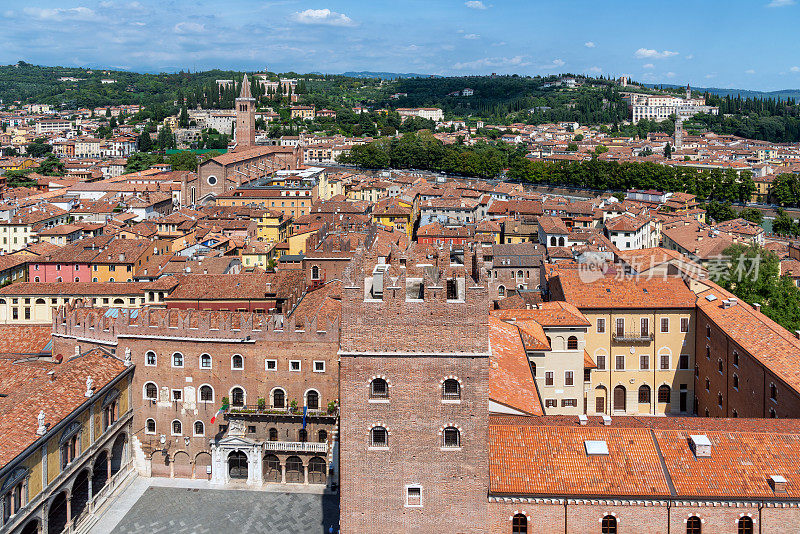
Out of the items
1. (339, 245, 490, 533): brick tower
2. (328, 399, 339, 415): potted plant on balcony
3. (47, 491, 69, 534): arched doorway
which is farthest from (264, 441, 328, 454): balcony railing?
(339, 245, 490, 533): brick tower

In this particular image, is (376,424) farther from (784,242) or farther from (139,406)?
(784,242)

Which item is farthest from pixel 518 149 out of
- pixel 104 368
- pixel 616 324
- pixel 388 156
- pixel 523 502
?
pixel 523 502

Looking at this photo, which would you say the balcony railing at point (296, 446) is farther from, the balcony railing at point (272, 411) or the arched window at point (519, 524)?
the arched window at point (519, 524)

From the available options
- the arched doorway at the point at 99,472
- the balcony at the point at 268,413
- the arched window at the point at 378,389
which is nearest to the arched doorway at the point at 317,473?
the balcony at the point at 268,413

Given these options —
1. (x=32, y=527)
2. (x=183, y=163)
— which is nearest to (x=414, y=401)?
(x=32, y=527)

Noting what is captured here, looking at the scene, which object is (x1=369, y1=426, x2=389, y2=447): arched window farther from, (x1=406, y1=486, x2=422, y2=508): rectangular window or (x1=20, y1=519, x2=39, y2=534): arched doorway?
(x1=20, y1=519, x2=39, y2=534): arched doorway

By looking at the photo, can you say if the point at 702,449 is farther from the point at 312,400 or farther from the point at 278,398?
the point at 278,398
